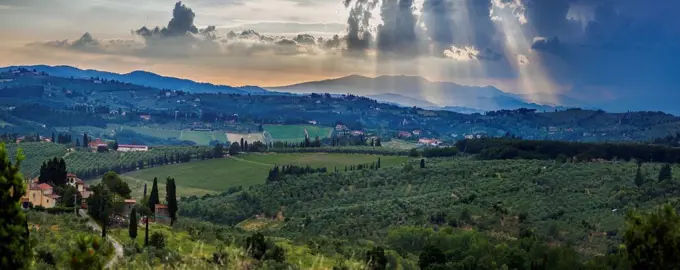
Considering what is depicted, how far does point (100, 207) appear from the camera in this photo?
45.5 metres

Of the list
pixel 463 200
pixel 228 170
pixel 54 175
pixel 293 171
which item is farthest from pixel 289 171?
pixel 54 175

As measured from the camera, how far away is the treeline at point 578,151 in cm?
9925

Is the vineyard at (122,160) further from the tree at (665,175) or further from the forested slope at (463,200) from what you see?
the tree at (665,175)

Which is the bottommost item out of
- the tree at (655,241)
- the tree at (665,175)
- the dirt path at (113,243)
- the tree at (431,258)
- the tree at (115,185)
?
the tree at (431,258)

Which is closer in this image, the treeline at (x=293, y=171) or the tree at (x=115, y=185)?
the tree at (x=115, y=185)

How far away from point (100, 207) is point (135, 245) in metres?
8.83

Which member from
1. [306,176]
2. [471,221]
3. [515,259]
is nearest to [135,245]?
[515,259]

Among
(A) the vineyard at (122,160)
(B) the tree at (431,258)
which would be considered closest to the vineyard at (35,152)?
(A) the vineyard at (122,160)

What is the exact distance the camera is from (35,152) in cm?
12650

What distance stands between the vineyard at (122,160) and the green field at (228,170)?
324 centimetres

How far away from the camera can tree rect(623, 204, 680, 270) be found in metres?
31.1

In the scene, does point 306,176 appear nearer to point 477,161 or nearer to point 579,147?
point 477,161

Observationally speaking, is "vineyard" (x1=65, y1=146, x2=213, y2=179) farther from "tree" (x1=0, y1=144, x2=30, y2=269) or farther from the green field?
"tree" (x1=0, y1=144, x2=30, y2=269)

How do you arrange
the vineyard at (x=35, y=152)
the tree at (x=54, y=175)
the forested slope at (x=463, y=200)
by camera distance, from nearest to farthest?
the tree at (x=54, y=175)
the forested slope at (x=463, y=200)
the vineyard at (x=35, y=152)
